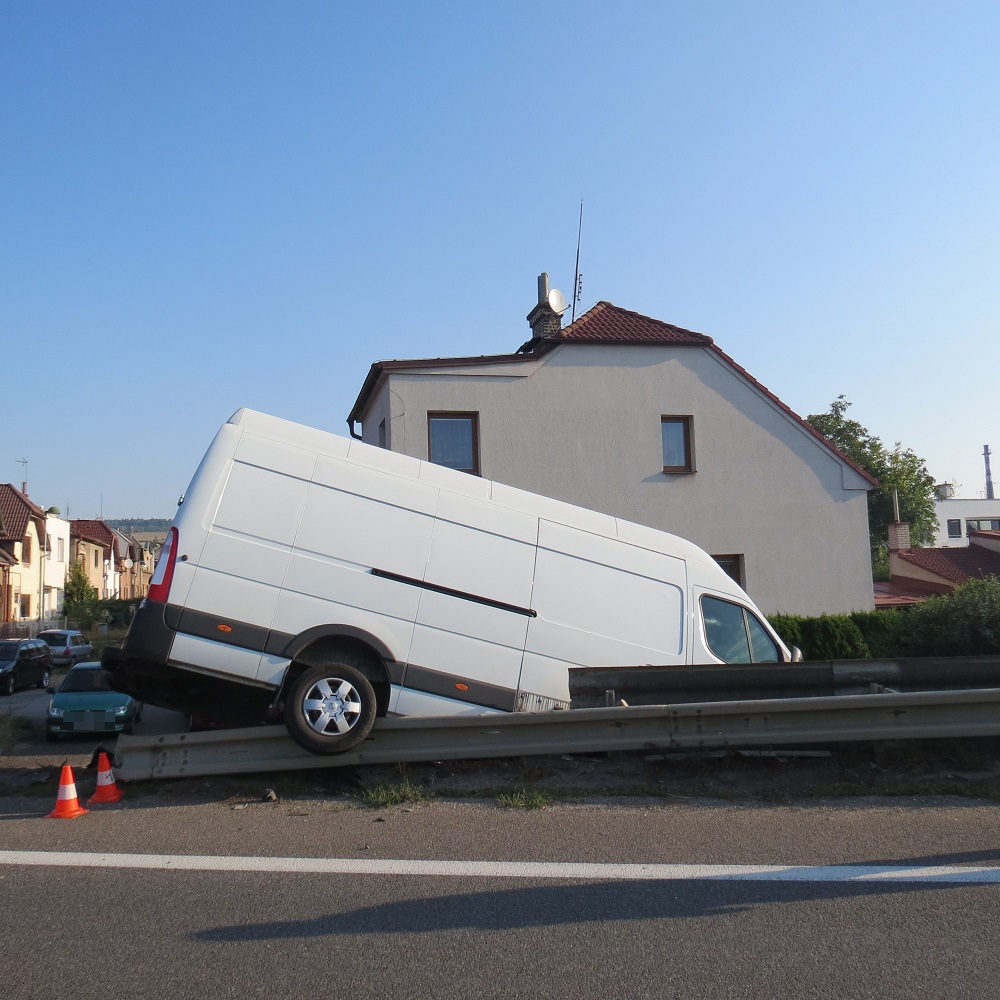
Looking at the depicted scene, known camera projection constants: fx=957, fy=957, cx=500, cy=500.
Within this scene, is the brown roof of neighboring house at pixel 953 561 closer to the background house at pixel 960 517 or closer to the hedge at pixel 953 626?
the hedge at pixel 953 626

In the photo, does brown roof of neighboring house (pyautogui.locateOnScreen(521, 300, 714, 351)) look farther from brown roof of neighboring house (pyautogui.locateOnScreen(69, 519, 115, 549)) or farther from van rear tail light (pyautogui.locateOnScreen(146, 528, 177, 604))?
brown roof of neighboring house (pyautogui.locateOnScreen(69, 519, 115, 549))

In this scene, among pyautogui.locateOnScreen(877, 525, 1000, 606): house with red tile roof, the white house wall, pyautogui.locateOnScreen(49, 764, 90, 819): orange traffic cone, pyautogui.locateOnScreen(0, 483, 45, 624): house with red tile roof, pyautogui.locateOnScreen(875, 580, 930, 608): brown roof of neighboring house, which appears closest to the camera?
pyautogui.locateOnScreen(49, 764, 90, 819): orange traffic cone

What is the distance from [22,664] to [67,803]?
22.9 m

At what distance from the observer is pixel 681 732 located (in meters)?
7.43

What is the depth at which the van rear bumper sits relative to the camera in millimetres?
7086

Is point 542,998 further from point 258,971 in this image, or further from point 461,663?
point 461,663

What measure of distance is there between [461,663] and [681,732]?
1822 millimetres

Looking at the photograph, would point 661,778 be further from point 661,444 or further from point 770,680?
point 661,444

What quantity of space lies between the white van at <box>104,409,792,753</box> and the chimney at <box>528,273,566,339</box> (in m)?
16.5

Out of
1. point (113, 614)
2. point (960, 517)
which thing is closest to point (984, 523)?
point (960, 517)

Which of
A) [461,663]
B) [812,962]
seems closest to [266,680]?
[461,663]

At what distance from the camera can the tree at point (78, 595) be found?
5391 centimetres

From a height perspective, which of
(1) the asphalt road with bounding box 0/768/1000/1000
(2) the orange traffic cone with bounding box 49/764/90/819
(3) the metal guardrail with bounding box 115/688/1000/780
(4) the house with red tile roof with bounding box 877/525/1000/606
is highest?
(4) the house with red tile roof with bounding box 877/525/1000/606

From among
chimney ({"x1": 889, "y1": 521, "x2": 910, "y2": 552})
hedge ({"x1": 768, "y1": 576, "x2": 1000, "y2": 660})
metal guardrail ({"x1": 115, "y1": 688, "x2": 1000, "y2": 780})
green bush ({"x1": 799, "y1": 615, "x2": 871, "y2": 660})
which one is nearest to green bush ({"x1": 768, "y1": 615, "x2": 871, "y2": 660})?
green bush ({"x1": 799, "y1": 615, "x2": 871, "y2": 660})
